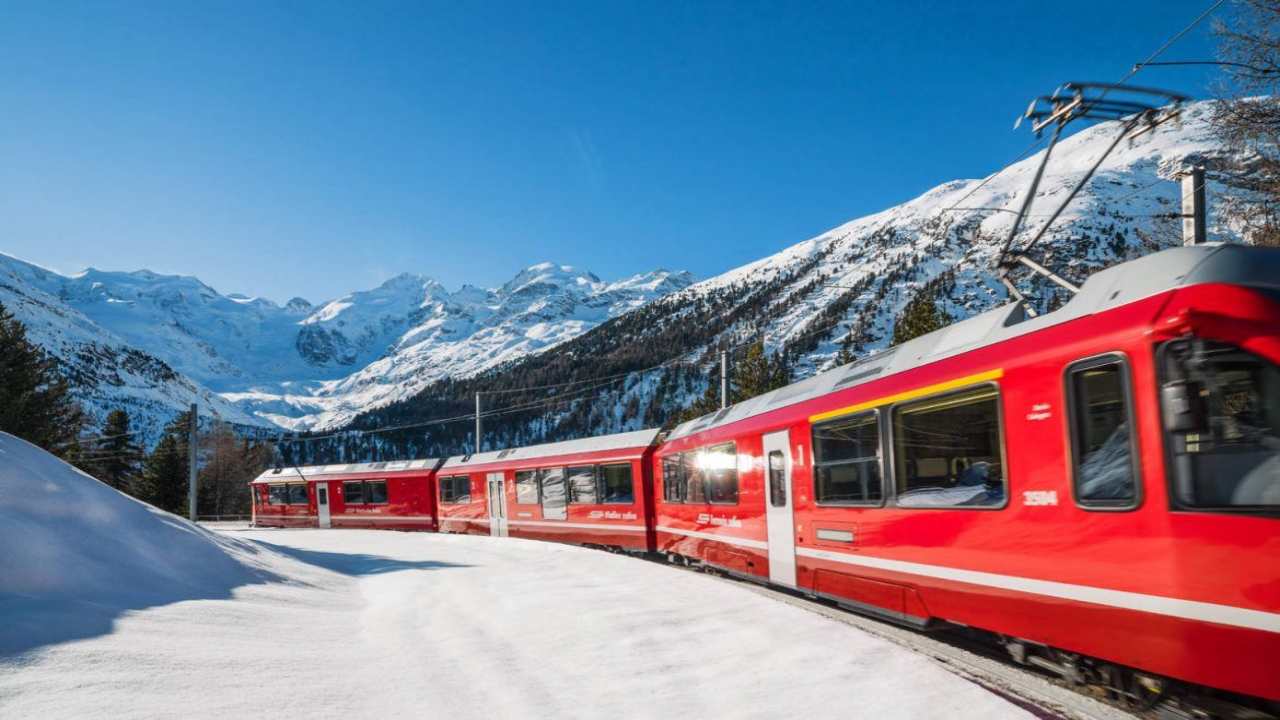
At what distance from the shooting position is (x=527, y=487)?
21625 mm

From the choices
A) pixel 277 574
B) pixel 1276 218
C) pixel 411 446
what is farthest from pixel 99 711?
pixel 411 446

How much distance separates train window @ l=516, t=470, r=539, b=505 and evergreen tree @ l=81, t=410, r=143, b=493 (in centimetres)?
4008

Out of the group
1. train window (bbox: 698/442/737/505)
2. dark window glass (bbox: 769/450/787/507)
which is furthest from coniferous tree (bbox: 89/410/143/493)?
dark window glass (bbox: 769/450/787/507)

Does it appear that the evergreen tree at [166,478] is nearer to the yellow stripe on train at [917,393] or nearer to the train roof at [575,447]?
the train roof at [575,447]

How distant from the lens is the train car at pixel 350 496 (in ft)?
95.0

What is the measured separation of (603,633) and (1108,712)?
13.3 feet

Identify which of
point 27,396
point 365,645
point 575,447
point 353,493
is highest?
point 27,396

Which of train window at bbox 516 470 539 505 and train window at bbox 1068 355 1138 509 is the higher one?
train window at bbox 1068 355 1138 509

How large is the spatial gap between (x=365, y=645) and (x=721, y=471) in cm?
753

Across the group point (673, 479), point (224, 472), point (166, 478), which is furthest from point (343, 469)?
point (224, 472)

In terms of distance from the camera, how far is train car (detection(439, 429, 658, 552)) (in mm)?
17141

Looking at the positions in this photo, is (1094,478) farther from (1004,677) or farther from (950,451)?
(1004,677)

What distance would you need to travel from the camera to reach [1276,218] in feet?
47.1

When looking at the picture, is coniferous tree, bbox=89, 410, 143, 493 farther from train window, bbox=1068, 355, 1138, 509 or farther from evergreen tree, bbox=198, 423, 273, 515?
train window, bbox=1068, 355, 1138, 509
